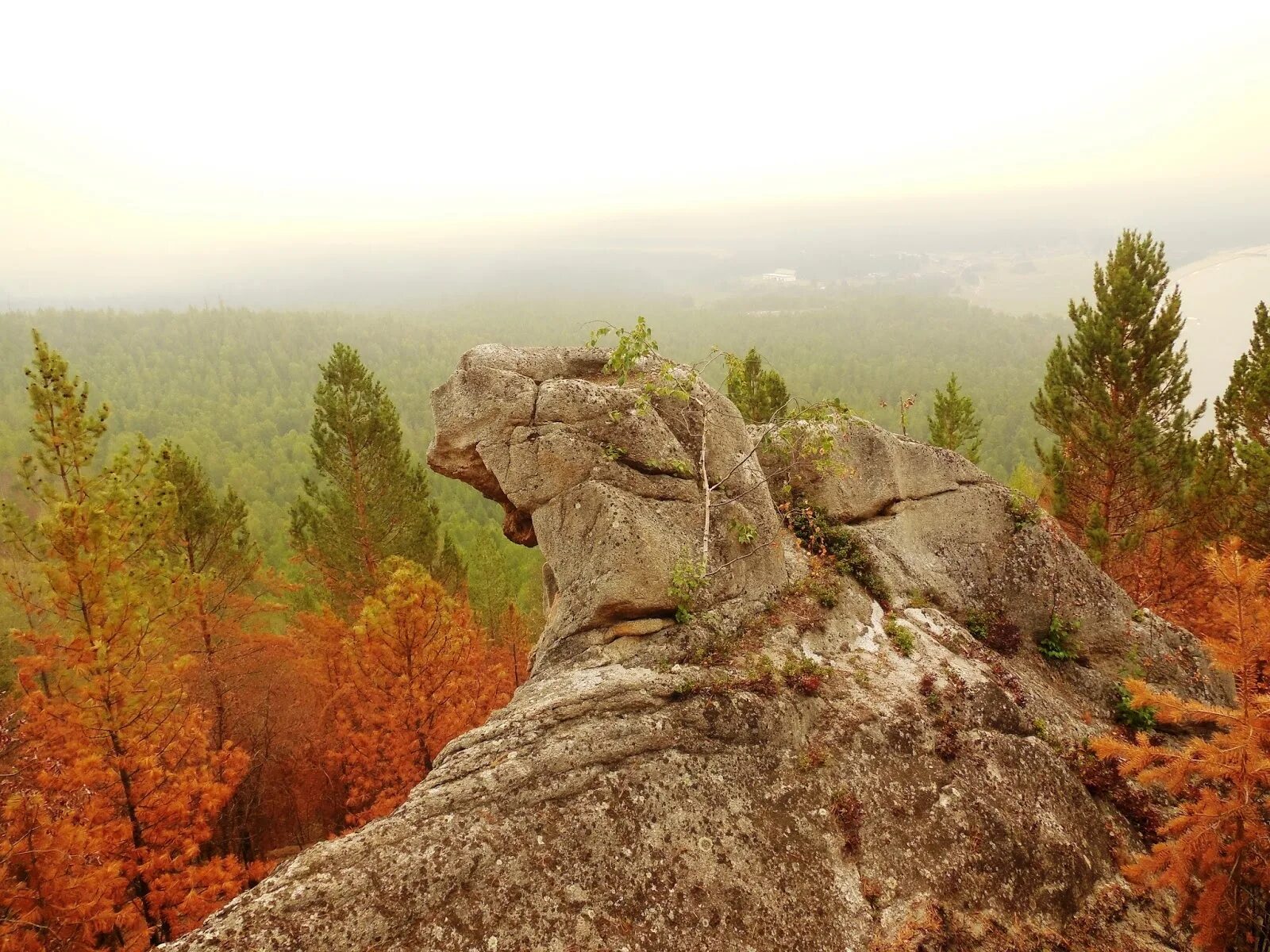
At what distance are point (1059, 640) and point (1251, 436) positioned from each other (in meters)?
14.2

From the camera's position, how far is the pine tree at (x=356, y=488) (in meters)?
23.4

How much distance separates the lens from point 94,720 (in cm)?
1067

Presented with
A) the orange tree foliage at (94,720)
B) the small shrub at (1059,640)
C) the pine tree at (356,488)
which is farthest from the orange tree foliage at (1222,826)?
the pine tree at (356,488)

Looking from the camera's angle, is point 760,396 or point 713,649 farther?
point 760,396

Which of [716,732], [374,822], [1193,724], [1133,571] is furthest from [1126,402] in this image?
[374,822]

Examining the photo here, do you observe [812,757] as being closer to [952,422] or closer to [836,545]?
[836,545]

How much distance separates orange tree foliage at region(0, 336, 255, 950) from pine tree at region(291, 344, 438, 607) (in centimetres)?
1125

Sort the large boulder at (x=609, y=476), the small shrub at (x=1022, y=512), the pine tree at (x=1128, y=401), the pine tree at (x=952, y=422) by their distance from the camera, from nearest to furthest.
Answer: the large boulder at (x=609, y=476) < the small shrub at (x=1022, y=512) < the pine tree at (x=1128, y=401) < the pine tree at (x=952, y=422)

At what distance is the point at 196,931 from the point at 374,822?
1.42 metres

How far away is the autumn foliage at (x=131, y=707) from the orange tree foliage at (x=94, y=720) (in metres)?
0.03

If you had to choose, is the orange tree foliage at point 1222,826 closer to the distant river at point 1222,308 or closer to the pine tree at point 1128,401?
the pine tree at point 1128,401

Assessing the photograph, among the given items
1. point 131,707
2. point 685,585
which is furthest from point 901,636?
point 131,707

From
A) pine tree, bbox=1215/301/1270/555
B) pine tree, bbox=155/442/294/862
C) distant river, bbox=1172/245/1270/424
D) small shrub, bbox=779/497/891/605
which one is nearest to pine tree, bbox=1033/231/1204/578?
pine tree, bbox=1215/301/1270/555

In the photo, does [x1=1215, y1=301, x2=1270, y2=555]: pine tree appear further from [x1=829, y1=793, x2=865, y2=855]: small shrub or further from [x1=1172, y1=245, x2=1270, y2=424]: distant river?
[x1=1172, y1=245, x2=1270, y2=424]: distant river
